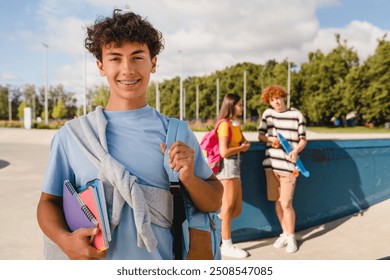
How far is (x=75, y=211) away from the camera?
100 centimetres

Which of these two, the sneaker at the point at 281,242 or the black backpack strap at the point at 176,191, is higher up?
the black backpack strap at the point at 176,191

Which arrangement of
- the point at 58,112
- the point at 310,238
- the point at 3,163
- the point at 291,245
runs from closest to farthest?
1. the point at 291,245
2. the point at 310,238
3. the point at 3,163
4. the point at 58,112

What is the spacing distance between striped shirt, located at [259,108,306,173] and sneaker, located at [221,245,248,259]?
30.4 inches

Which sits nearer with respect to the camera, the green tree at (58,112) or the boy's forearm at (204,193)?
the boy's forearm at (204,193)

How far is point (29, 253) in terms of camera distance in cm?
335

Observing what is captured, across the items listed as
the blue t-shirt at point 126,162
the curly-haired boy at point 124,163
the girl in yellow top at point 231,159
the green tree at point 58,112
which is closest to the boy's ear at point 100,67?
the curly-haired boy at point 124,163

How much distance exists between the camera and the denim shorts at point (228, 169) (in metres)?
3.29

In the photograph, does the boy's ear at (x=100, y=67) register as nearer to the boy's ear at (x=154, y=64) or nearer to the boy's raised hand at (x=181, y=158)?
the boy's ear at (x=154, y=64)

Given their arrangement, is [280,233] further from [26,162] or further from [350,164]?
[26,162]

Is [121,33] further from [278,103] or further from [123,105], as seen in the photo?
[278,103]

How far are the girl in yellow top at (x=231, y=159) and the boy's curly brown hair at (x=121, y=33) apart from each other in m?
2.10

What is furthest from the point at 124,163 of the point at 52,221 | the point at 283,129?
the point at 283,129

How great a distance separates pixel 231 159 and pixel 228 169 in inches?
3.4
